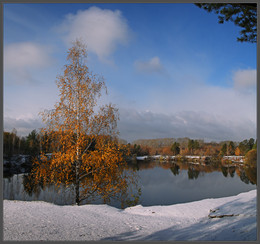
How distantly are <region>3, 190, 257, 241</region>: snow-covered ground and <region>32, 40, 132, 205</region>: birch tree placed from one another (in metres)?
1.01

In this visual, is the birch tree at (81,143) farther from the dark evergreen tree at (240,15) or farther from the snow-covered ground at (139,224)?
the dark evergreen tree at (240,15)

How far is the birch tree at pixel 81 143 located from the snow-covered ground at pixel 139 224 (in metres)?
1.01

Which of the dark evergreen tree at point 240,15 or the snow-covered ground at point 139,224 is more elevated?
the dark evergreen tree at point 240,15

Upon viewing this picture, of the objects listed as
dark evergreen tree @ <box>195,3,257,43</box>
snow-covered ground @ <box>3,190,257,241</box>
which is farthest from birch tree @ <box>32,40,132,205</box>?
dark evergreen tree @ <box>195,3,257,43</box>

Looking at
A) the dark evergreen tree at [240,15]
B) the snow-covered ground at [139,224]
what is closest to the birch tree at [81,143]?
the snow-covered ground at [139,224]

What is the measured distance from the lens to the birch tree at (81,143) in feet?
17.4

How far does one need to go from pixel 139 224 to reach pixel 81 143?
259 cm

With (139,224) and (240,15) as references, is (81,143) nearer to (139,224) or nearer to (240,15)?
(139,224)

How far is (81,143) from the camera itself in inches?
209

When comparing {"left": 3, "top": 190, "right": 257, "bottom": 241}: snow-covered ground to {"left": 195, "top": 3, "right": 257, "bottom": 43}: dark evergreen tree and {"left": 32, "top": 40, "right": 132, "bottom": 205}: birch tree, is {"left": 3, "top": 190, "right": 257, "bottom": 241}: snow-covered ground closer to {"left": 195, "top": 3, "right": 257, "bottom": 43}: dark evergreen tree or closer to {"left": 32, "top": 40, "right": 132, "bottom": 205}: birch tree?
{"left": 32, "top": 40, "right": 132, "bottom": 205}: birch tree

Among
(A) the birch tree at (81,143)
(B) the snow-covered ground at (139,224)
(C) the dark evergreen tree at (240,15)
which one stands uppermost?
(C) the dark evergreen tree at (240,15)

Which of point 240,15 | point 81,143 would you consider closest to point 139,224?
point 81,143

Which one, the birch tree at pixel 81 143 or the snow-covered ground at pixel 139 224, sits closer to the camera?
the snow-covered ground at pixel 139 224

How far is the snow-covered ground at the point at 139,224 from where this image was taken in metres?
3.04
